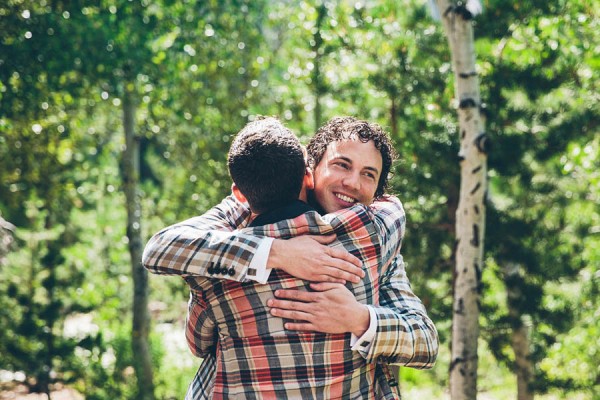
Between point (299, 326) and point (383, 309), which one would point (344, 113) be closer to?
point (383, 309)

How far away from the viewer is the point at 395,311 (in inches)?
79.0

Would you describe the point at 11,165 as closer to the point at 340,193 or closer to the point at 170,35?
the point at 170,35

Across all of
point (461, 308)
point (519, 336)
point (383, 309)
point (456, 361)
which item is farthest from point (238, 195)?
point (519, 336)

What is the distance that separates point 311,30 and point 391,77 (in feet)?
3.46

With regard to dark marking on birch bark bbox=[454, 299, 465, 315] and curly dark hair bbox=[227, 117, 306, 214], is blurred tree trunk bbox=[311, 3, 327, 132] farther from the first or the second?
curly dark hair bbox=[227, 117, 306, 214]

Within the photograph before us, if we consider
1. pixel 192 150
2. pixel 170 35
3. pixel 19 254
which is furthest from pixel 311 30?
pixel 19 254

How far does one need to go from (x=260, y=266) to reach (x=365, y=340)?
0.36 metres

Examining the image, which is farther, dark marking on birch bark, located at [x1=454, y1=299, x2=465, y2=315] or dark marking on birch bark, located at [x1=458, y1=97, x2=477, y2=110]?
dark marking on birch bark, located at [x1=454, y1=299, x2=465, y2=315]

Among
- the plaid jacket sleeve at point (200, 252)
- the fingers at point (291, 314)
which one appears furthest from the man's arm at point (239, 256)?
the fingers at point (291, 314)

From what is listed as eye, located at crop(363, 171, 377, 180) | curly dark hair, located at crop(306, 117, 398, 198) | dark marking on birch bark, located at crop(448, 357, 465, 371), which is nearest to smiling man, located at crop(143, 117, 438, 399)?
eye, located at crop(363, 171, 377, 180)

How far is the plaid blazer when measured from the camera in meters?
1.81

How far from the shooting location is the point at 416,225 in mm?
5285

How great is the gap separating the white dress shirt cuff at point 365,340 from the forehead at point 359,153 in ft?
1.99

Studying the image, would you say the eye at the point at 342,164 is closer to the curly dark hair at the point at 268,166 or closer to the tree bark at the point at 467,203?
the curly dark hair at the point at 268,166
